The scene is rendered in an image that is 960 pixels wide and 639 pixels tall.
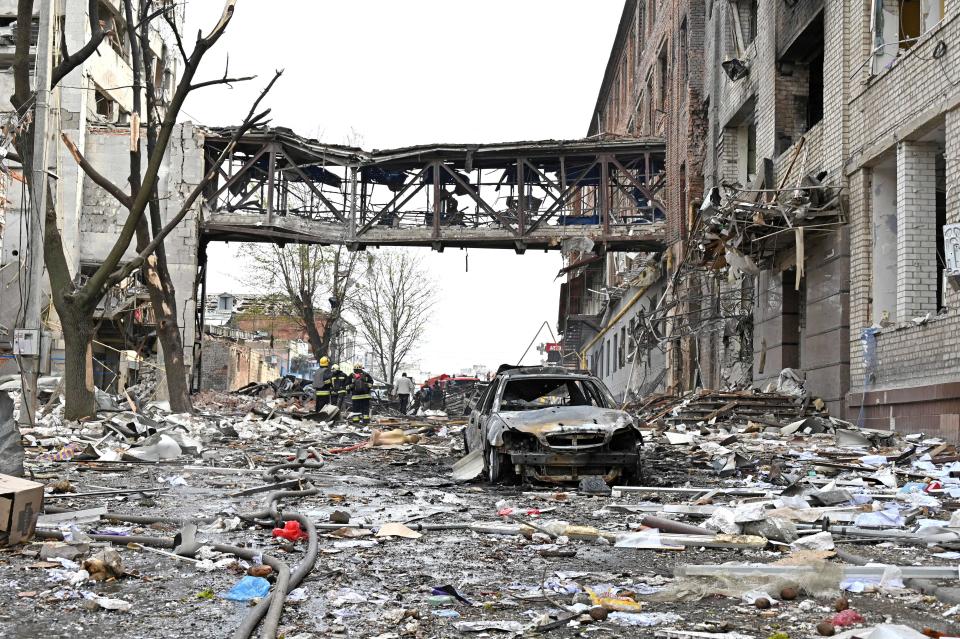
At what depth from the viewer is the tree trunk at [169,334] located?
2300cm

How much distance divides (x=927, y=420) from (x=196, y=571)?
11.0 meters

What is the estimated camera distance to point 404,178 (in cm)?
3456

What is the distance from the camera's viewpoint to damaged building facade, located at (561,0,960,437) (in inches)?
553

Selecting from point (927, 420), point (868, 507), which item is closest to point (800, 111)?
point (927, 420)

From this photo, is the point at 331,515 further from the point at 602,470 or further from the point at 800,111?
the point at 800,111

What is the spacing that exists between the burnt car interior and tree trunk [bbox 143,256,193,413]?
42.6 ft

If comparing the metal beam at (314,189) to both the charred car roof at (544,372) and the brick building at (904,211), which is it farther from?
the charred car roof at (544,372)

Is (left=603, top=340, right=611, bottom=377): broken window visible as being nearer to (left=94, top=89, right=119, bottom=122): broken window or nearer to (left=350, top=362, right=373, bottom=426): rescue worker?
(left=350, top=362, right=373, bottom=426): rescue worker

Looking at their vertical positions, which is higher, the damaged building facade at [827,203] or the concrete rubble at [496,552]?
the damaged building facade at [827,203]

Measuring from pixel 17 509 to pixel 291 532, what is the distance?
1.76 meters

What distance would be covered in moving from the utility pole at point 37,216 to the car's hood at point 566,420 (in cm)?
892

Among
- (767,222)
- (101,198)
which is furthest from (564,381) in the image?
(101,198)

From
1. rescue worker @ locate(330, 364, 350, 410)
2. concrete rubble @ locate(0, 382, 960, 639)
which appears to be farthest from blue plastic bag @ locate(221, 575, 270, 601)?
rescue worker @ locate(330, 364, 350, 410)

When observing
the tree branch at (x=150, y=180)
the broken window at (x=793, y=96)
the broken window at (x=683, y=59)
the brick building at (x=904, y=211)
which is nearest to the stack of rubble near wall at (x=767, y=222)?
the brick building at (x=904, y=211)
